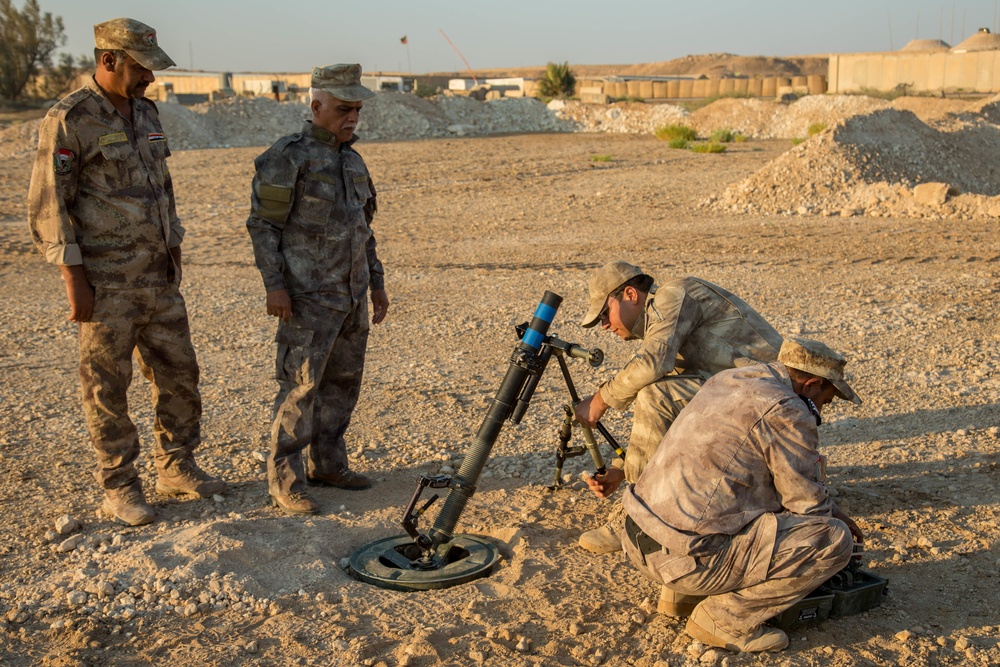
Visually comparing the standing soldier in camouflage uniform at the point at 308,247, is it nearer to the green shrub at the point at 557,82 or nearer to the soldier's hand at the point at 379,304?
the soldier's hand at the point at 379,304

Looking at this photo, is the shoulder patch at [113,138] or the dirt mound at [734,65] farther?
the dirt mound at [734,65]

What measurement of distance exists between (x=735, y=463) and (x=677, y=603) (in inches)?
29.0

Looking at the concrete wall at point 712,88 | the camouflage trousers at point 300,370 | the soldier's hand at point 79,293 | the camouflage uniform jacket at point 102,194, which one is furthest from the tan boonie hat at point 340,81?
the concrete wall at point 712,88

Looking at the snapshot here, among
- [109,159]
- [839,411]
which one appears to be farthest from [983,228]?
[109,159]

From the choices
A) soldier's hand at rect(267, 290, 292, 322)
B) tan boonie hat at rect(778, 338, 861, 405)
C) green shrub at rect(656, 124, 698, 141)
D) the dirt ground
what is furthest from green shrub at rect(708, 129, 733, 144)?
tan boonie hat at rect(778, 338, 861, 405)

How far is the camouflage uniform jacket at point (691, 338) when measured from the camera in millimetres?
4398

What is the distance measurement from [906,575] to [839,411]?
7.42ft

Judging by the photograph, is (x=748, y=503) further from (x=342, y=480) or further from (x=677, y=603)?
(x=342, y=480)

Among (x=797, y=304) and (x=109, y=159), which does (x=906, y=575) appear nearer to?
(x=109, y=159)

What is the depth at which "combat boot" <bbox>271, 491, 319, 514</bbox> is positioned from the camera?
500 centimetres

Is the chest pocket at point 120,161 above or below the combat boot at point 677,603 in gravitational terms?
above

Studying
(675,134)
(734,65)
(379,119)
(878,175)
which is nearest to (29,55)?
(379,119)

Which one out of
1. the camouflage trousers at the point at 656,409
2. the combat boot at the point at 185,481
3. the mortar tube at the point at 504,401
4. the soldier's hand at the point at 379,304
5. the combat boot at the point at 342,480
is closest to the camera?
the mortar tube at the point at 504,401

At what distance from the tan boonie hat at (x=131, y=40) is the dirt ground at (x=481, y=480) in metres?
2.16
